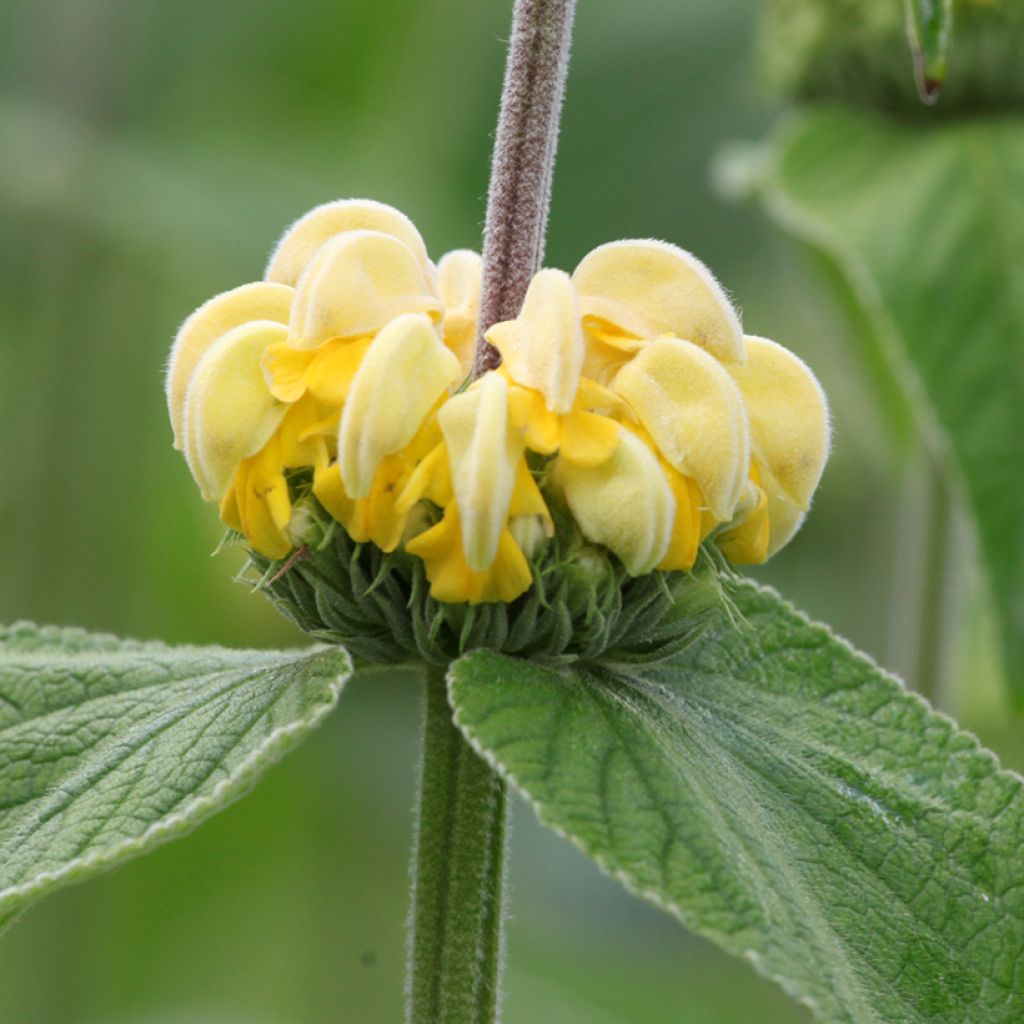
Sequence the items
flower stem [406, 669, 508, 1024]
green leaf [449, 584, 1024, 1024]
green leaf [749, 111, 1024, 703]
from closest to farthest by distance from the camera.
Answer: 1. green leaf [449, 584, 1024, 1024]
2. flower stem [406, 669, 508, 1024]
3. green leaf [749, 111, 1024, 703]

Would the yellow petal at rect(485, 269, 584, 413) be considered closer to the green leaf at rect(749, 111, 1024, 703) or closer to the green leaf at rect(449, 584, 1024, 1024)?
the green leaf at rect(449, 584, 1024, 1024)

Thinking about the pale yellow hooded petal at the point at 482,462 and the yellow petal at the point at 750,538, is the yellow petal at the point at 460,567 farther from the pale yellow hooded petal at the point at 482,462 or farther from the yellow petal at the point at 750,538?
the yellow petal at the point at 750,538

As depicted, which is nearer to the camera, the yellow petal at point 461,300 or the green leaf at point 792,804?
the green leaf at point 792,804

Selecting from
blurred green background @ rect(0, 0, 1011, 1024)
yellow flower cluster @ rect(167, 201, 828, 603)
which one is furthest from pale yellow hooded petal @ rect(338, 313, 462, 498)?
blurred green background @ rect(0, 0, 1011, 1024)

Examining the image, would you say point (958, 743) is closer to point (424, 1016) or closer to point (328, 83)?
point (424, 1016)

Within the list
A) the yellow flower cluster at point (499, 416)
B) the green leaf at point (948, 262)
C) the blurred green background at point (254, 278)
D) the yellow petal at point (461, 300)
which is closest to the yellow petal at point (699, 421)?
the yellow flower cluster at point (499, 416)

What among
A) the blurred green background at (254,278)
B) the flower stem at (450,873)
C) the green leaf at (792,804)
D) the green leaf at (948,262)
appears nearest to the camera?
the green leaf at (792,804)

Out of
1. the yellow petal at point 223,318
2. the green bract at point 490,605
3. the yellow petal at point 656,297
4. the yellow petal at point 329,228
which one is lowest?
the green bract at point 490,605

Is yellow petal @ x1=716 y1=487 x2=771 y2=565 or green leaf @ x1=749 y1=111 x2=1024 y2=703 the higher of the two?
green leaf @ x1=749 y1=111 x2=1024 y2=703

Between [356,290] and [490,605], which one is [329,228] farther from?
[490,605]

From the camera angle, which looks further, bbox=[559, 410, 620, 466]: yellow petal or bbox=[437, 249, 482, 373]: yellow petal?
bbox=[437, 249, 482, 373]: yellow petal
